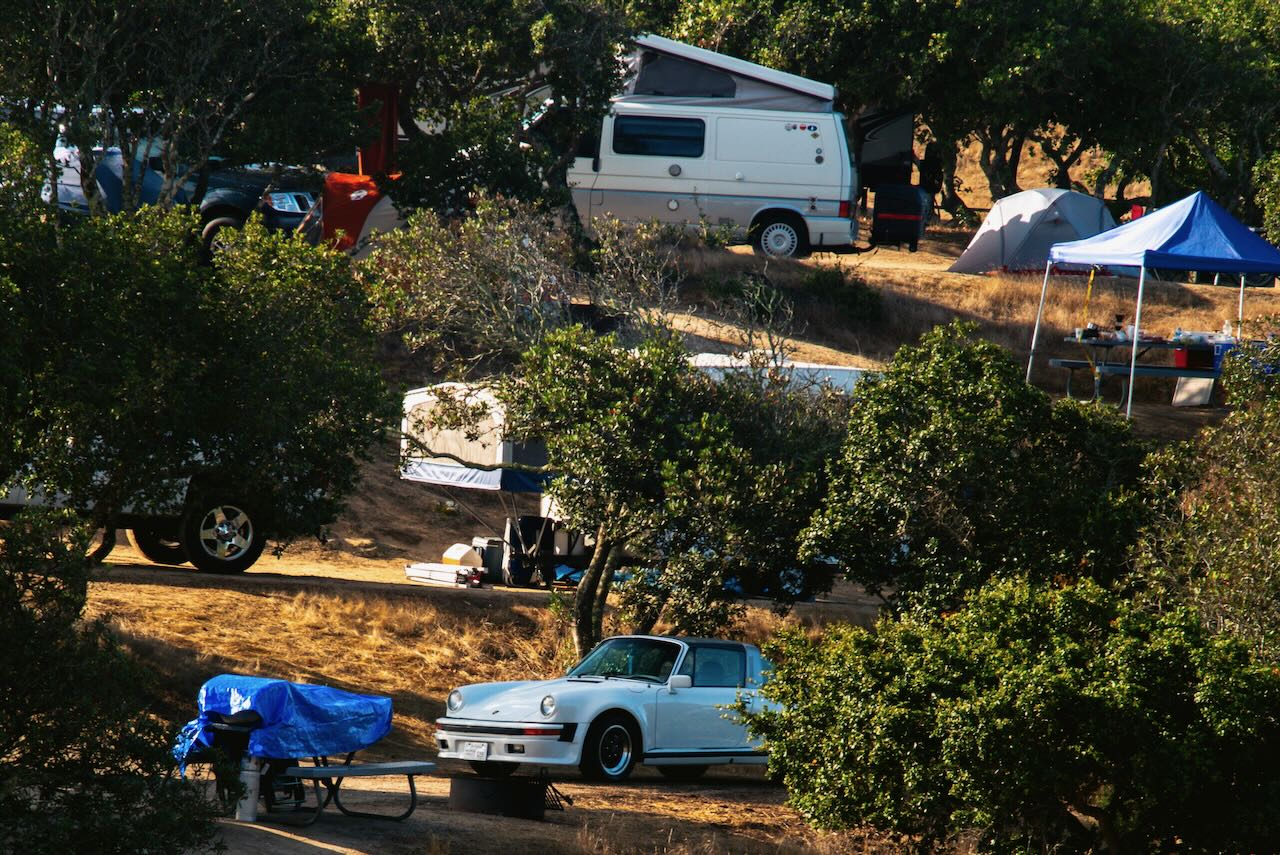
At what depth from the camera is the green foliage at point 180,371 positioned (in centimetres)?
1189

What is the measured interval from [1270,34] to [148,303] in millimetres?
36278

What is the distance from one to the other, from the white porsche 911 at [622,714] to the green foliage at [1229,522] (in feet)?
10.9

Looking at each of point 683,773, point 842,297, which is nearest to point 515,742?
point 683,773

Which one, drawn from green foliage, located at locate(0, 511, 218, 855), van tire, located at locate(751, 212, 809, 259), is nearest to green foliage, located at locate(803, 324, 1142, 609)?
green foliage, located at locate(0, 511, 218, 855)

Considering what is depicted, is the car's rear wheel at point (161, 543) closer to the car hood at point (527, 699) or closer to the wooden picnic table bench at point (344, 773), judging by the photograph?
the car hood at point (527, 699)

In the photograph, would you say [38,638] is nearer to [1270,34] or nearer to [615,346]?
[615,346]

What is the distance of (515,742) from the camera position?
12.2 meters

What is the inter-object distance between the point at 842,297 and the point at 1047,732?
816 inches

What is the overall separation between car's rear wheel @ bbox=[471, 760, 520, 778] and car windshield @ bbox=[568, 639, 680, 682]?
3.44ft

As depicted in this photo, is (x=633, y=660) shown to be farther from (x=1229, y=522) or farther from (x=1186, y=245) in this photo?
(x=1186, y=245)

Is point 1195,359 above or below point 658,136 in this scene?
below

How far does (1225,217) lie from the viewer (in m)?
21.4

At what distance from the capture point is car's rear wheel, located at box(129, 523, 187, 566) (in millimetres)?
18094


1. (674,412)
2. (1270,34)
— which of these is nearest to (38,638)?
(674,412)
